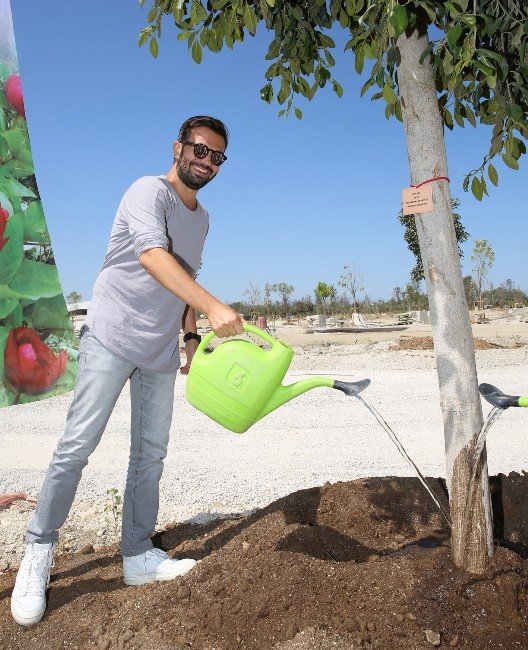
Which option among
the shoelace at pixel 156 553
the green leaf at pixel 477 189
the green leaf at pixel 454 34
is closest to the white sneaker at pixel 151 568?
the shoelace at pixel 156 553

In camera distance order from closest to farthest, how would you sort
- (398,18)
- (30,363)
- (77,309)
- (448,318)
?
(398,18)
(448,318)
(30,363)
(77,309)

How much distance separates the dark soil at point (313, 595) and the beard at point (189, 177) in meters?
1.54

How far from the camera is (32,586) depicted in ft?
8.12

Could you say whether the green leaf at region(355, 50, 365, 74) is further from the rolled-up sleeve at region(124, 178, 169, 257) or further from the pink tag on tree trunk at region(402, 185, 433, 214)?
the rolled-up sleeve at region(124, 178, 169, 257)

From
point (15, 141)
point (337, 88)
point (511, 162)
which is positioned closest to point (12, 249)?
point (15, 141)

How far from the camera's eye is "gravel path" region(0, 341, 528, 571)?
387 cm

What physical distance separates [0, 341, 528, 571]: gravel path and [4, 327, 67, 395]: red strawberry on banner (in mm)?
275

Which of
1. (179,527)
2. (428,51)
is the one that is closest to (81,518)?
(179,527)

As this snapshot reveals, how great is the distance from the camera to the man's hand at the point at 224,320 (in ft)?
6.89

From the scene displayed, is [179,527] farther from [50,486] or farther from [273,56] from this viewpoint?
[273,56]

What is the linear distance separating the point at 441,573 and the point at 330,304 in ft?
156

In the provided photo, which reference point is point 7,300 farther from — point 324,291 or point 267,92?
point 324,291

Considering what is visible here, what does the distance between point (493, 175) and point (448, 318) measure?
69 centimetres

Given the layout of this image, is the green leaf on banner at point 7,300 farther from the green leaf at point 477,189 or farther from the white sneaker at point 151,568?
the green leaf at point 477,189
